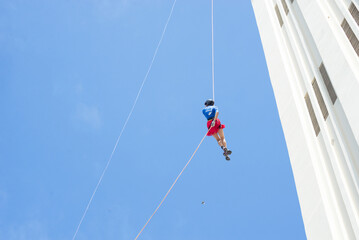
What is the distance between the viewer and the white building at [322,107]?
646 cm

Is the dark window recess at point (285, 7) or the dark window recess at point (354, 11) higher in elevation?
the dark window recess at point (285, 7)

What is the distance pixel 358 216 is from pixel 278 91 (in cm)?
447

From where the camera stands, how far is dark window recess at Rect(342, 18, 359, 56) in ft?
24.4

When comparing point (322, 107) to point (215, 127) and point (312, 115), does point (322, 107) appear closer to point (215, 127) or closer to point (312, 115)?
point (312, 115)

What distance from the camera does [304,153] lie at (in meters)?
7.79

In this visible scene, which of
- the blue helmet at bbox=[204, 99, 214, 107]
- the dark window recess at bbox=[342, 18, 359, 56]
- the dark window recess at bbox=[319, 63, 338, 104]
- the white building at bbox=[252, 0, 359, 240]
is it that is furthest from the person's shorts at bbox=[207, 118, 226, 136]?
the dark window recess at bbox=[342, 18, 359, 56]

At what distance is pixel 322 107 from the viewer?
26.4ft

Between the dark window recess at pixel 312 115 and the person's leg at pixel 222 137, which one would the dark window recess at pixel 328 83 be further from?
the person's leg at pixel 222 137

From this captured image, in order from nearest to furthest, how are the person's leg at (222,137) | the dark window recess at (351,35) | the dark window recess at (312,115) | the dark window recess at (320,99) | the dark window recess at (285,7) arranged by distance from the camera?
the dark window recess at (351,35), the dark window recess at (320,99), the dark window recess at (312,115), the person's leg at (222,137), the dark window recess at (285,7)

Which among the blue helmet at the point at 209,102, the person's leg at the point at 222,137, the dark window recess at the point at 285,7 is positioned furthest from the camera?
the blue helmet at the point at 209,102

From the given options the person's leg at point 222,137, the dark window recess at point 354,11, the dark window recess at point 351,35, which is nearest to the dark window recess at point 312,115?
the dark window recess at point 351,35

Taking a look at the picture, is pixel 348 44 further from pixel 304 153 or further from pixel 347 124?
pixel 304 153

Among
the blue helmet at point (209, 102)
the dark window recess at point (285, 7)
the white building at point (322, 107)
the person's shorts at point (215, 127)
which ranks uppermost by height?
the dark window recess at point (285, 7)

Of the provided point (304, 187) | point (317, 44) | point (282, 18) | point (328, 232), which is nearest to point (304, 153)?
point (304, 187)
